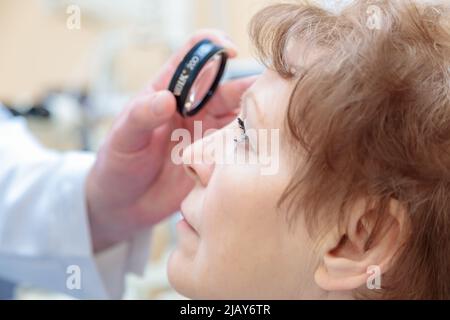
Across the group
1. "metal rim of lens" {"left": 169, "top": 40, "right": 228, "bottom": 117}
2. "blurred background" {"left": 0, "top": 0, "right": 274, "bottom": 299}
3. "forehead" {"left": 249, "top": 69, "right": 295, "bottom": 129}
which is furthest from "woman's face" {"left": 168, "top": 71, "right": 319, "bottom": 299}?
"blurred background" {"left": 0, "top": 0, "right": 274, "bottom": 299}

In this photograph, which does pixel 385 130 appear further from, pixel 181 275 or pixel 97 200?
pixel 97 200

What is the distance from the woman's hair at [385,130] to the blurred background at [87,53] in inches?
38.8

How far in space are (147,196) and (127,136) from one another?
11cm

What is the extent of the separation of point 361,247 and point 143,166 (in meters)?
0.38

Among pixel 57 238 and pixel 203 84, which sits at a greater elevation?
pixel 203 84

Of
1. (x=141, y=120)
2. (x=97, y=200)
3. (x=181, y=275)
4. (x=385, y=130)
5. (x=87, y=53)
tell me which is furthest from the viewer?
(x=87, y=53)

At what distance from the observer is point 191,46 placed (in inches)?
29.7

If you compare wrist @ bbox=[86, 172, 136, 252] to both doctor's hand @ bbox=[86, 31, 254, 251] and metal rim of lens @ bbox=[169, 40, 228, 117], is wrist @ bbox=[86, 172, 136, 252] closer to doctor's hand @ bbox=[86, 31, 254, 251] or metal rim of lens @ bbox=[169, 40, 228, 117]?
doctor's hand @ bbox=[86, 31, 254, 251]

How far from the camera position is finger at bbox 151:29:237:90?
0.74m

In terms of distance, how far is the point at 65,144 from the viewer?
6.06 ft

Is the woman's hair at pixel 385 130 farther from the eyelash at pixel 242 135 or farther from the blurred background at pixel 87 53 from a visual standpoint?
the blurred background at pixel 87 53

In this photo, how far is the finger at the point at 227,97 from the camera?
0.78 meters

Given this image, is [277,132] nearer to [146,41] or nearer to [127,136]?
[127,136]

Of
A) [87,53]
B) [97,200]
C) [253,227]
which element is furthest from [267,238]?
[87,53]
